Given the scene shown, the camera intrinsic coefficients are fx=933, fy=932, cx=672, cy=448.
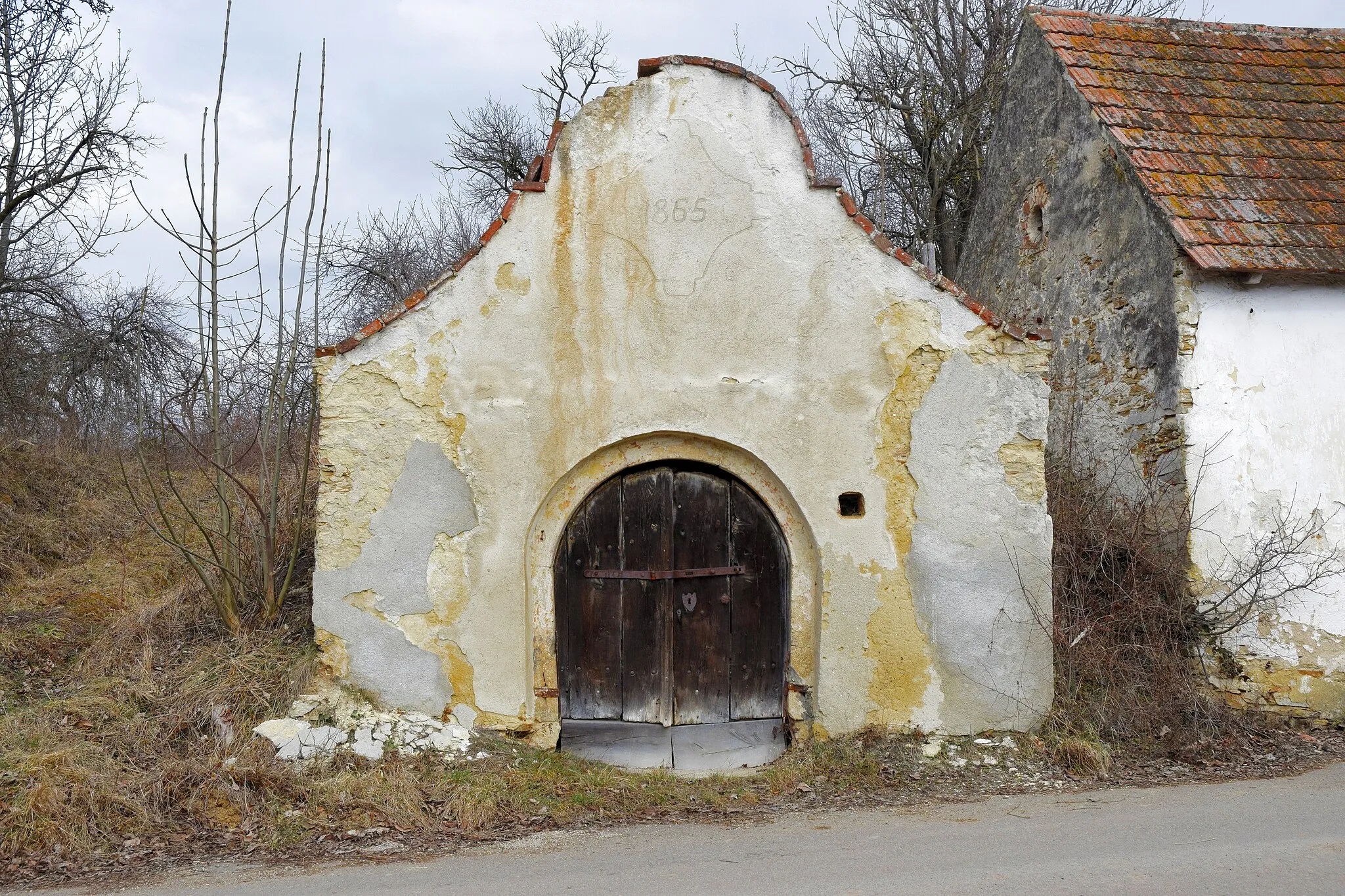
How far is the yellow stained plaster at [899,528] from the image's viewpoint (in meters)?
6.26

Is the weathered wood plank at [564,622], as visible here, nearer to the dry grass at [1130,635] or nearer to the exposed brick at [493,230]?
the exposed brick at [493,230]

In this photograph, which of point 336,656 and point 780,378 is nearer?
point 336,656

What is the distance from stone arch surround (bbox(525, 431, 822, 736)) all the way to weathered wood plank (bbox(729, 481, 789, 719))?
0.15 m

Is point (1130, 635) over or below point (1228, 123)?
below

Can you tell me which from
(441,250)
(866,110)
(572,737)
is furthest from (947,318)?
(441,250)

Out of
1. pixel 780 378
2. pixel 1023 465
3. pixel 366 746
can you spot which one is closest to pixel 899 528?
pixel 1023 465

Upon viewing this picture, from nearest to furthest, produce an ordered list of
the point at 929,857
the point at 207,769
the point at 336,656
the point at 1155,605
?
the point at 929,857 < the point at 207,769 < the point at 336,656 < the point at 1155,605

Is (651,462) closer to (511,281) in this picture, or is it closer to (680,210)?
(511,281)

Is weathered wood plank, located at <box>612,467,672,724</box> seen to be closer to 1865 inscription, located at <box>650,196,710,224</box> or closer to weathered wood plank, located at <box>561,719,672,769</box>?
weathered wood plank, located at <box>561,719,672,769</box>

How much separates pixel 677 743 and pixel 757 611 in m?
1.06

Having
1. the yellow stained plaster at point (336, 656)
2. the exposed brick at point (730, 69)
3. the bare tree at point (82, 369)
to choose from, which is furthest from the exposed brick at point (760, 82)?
the bare tree at point (82, 369)

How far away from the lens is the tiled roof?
749cm

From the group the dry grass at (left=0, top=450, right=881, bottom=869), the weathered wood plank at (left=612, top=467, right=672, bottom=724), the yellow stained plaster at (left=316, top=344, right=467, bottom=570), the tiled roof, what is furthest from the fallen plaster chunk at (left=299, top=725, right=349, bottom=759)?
the tiled roof

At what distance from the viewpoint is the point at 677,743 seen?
21.2 ft
